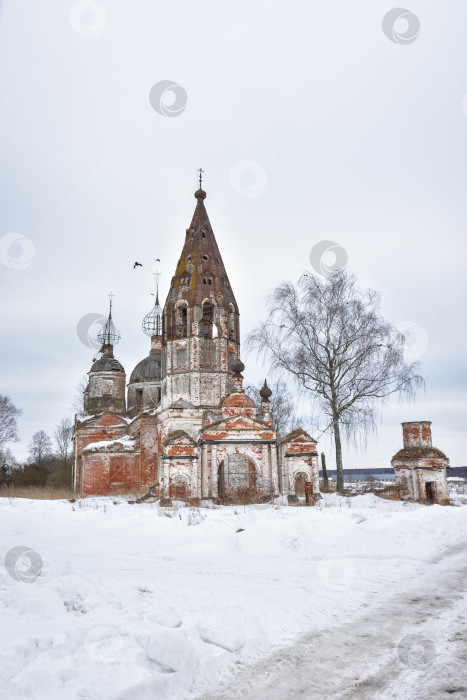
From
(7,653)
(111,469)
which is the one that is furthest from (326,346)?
(7,653)

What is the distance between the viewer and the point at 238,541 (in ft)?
34.0

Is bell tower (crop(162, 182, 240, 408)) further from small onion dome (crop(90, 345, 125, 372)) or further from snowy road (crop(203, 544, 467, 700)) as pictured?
snowy road (crop(203, 544, 467, 700))

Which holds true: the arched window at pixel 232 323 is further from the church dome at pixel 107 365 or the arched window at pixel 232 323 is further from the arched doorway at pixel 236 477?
the church dome at pixel 107 365

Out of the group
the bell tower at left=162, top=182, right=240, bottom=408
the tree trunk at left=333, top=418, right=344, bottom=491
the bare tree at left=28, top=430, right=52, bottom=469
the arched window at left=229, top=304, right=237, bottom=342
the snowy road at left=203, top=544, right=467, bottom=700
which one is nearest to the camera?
the snowy road at left=203, top=544, right=467, bottom=700

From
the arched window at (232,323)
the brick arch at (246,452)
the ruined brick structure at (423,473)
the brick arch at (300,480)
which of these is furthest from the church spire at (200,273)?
the ruined brick structure at (423,473)

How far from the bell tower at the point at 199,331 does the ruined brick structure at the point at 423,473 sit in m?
9.53

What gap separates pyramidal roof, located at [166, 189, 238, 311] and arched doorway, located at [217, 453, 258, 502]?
8576mm

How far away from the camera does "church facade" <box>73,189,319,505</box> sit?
21.3 metres

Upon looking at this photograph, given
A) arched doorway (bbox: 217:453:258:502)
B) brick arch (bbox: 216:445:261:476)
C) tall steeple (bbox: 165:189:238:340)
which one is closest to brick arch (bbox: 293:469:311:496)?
brick arch (bbox: 216:445:261:476)

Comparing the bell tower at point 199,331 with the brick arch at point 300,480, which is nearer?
the brick arch at point 300,480

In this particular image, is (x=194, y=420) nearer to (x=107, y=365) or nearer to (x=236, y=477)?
(x=236, y=477)

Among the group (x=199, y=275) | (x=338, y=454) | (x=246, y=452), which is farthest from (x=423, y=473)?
(x=199, y=275)

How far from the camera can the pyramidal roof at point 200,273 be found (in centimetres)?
2797

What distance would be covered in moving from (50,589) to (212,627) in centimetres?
226
